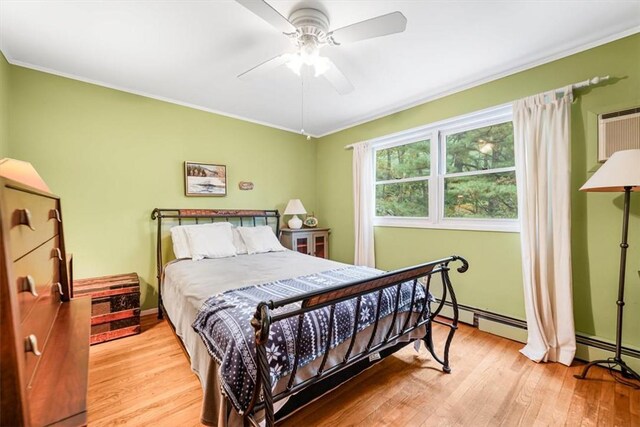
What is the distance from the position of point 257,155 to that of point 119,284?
2.35 m

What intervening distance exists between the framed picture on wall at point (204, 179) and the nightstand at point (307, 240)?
1.08 meters

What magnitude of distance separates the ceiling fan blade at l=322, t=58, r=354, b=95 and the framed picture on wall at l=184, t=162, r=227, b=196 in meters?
2.05

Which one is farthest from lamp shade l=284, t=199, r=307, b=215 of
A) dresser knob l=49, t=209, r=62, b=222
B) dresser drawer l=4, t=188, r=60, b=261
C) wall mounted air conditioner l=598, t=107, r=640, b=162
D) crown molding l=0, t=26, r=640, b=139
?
wall mounted air conditioner l=598, t=107, r=640, b=162

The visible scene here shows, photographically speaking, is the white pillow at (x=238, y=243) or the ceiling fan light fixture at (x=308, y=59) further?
the white pillow at (x=238, y=243)

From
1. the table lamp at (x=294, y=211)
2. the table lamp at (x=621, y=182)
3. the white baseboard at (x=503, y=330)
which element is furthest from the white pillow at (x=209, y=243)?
the table lamp at (x=621, y=182)

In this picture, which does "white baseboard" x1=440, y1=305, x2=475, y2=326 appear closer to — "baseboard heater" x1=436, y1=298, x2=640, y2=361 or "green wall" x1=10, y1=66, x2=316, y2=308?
"baseboard heater" x1=436, y1=298, x2=640, y2=361

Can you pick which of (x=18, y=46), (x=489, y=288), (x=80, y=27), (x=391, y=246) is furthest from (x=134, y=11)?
(x=489, y=288)

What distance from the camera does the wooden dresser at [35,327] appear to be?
522mm

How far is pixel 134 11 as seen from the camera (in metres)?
1.78

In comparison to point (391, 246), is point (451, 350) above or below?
below

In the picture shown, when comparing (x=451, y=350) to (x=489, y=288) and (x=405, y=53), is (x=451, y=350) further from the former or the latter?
(x=405, y=53)

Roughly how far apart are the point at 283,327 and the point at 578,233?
2516 mm

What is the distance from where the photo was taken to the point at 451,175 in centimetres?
305

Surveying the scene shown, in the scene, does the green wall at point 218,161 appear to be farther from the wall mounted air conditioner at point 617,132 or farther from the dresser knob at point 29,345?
the dresser knob at point 29,345
